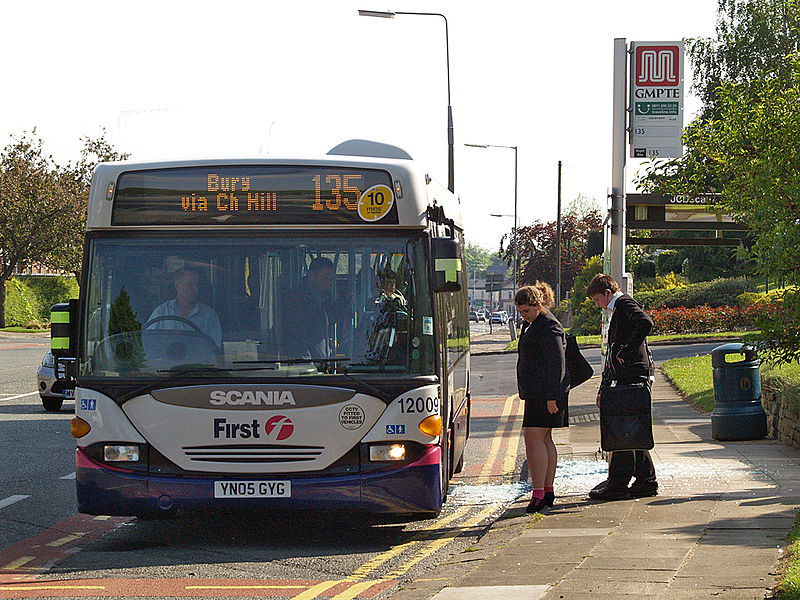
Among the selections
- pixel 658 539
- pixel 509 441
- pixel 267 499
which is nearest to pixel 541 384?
pixel 658 539

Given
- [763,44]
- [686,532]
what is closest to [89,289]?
[686,532]

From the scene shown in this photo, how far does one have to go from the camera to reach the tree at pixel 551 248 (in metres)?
74.1

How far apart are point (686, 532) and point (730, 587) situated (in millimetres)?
1806

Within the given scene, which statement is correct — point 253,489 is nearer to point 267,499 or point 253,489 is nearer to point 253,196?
point 267,499

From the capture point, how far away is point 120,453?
795 centimetres

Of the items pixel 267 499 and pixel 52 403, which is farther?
pixel 52 403

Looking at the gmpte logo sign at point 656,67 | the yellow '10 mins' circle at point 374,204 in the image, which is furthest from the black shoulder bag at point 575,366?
the gmpte logo sign at point 656,67

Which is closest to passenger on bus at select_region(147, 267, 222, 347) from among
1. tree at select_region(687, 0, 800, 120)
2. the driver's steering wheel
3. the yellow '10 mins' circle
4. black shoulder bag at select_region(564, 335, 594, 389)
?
the driver's steering wheel

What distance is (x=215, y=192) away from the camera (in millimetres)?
8281

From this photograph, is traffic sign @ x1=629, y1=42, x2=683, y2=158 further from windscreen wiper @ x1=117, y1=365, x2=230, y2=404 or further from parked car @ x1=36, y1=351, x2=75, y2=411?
parked car @ x1=36, y1=351, x2=75, y2=411

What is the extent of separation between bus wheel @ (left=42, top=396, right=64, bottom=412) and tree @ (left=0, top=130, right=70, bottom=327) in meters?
43.1

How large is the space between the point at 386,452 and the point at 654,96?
241 inches

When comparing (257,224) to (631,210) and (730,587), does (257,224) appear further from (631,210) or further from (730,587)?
(631,210)

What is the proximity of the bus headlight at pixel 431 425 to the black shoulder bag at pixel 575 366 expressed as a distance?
1.62 meters
